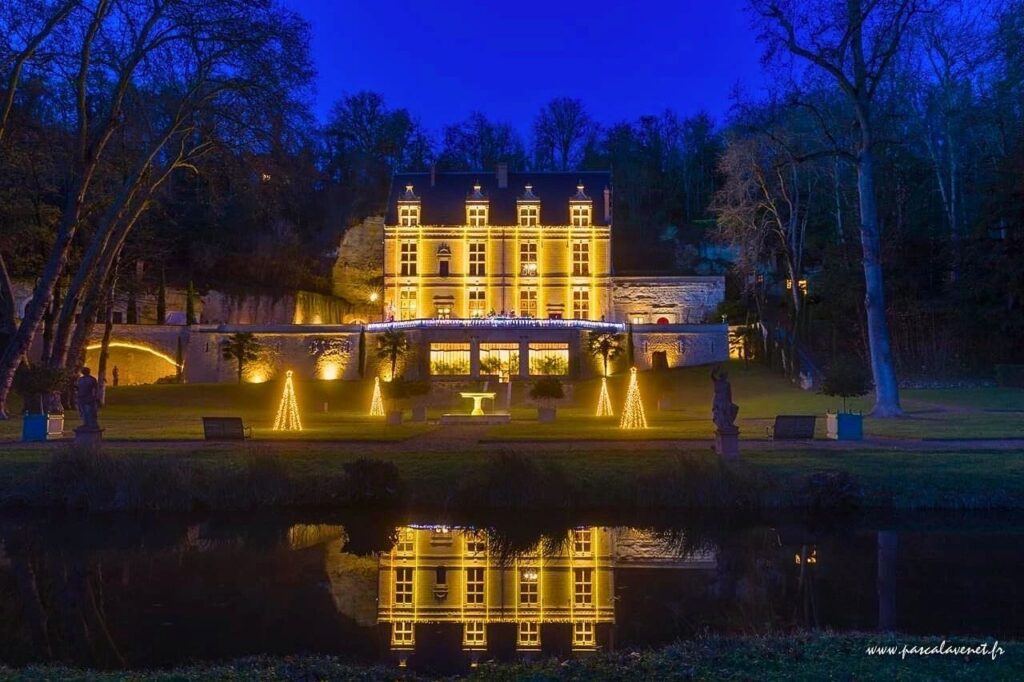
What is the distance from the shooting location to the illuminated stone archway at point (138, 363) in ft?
148

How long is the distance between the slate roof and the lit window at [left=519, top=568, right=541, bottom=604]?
141 ft

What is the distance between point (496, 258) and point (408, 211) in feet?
19.6

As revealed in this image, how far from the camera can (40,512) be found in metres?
13.7

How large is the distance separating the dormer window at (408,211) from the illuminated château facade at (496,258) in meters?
0.06

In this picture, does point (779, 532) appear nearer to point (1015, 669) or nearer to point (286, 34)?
point (1015, 669)

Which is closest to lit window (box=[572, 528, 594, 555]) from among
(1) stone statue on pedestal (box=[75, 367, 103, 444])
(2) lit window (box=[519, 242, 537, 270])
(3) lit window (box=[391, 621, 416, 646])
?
(3) lit window (box=[391, 621, 416, 646])

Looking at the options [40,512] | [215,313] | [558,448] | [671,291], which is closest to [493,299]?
[671,291]

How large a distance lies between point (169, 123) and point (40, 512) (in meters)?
12.7

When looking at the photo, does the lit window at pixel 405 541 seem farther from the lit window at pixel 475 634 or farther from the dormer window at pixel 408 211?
A: the dormer window at pixel 408 211

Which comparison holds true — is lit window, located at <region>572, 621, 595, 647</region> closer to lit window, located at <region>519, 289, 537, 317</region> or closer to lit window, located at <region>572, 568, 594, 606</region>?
lit window, located at <region>572, 568, 594, 606</region>

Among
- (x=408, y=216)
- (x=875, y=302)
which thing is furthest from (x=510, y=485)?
(x=408, y=216)

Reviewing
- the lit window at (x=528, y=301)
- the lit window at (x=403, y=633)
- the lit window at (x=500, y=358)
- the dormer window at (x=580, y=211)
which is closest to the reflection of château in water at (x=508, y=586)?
the lit window at (x=403, y=633)

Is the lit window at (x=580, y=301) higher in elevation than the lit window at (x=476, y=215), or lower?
lower

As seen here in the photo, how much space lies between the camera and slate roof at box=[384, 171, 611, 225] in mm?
52188
